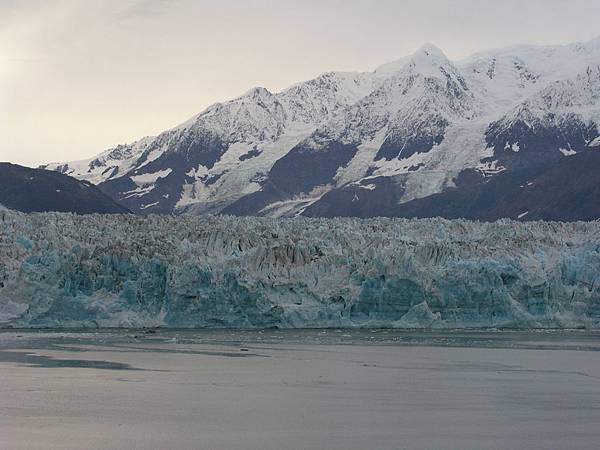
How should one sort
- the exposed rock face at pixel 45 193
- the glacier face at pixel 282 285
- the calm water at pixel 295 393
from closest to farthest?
the calm water at pixel 295 393
the glacier face at pixel 282 285
the exposed rock face at pixel 45 193

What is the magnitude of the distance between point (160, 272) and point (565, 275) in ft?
59.2

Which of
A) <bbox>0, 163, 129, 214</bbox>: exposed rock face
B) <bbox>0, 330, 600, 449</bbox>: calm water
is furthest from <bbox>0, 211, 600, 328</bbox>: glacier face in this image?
<bbox>0, 163, 129, 214</bbox>: exposed rock face

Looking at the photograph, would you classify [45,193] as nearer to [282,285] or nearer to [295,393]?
[282,285]

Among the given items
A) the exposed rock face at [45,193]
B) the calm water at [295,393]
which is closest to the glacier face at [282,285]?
the calm water at [295,393]

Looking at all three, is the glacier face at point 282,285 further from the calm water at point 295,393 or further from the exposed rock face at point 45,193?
the exposed rock face at point 45,193

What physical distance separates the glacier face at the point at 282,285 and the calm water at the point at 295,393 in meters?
4.59

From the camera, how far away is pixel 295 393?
26.5m

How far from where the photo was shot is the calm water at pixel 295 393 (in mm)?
20469

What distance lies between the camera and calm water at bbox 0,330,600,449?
2047 centimetres

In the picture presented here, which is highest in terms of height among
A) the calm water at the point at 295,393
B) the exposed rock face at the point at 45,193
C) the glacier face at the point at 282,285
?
the exposed rock face at the point at 45,193

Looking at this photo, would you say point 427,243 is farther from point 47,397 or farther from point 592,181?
point 592,181

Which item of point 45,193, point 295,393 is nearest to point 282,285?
point 295,393

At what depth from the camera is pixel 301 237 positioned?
51938mm

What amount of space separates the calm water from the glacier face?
15.1ft
